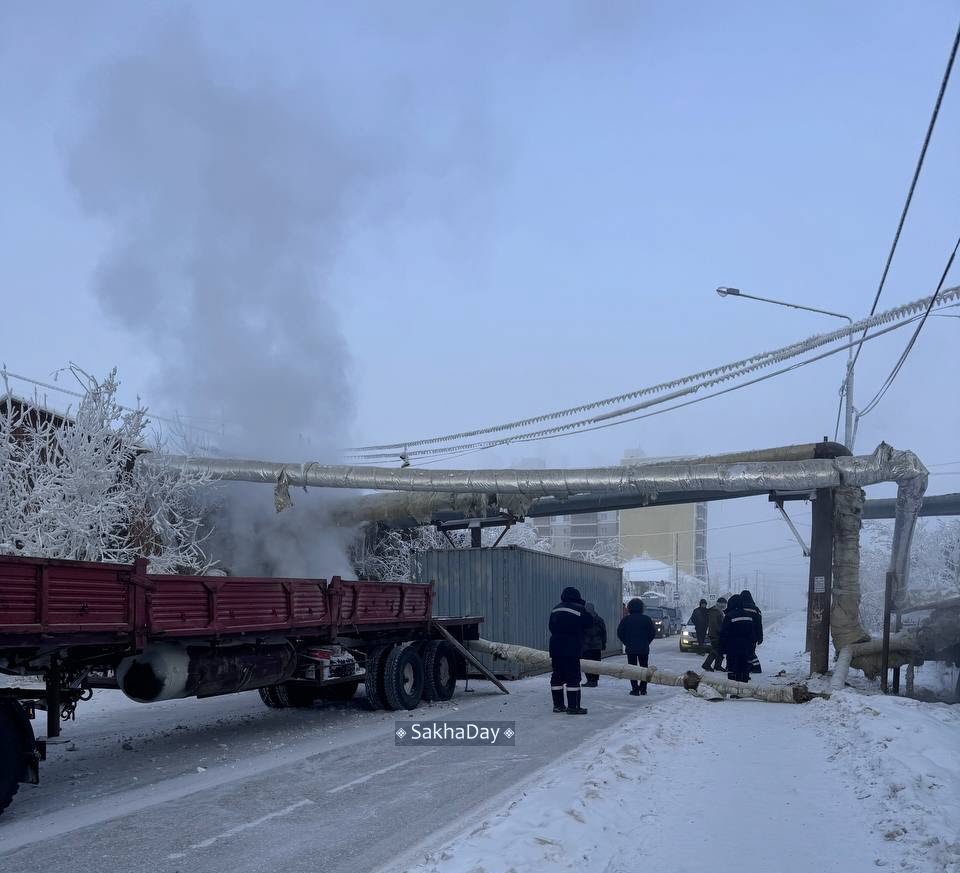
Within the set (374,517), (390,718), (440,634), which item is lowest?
(390,718)

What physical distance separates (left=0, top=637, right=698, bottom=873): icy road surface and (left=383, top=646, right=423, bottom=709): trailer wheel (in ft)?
1.05

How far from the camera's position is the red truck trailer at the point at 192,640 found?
6803 millimetres

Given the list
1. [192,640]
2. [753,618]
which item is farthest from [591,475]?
[192,640]

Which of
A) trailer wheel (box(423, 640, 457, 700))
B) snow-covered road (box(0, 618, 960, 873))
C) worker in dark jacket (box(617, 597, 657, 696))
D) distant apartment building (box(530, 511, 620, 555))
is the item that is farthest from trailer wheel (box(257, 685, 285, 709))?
distant apartment building (box(530, 511, 620, 555))

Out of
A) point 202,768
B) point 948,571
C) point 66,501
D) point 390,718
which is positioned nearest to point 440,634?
point 390,718

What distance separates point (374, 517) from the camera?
956 inches

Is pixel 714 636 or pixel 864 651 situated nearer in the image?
pixel 864 651

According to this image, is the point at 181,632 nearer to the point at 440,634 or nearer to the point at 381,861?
the point at 381,861

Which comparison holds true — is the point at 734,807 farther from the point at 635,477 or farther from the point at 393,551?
the point at 393,551

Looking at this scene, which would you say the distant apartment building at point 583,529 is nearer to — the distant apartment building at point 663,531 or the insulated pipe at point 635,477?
the distant apartment building at point 663,531

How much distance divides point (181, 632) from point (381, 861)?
3625 millimetres

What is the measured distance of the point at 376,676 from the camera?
12531mm

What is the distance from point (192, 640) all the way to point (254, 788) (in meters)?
1.66

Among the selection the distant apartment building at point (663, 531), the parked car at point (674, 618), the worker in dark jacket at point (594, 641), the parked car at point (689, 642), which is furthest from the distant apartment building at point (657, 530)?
the worker in dark jacket at point (594, 641)
